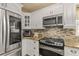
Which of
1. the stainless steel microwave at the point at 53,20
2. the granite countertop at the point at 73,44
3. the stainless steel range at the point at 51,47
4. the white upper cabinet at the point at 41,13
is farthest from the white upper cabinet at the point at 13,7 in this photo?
the granite countertop at the point at 73,44

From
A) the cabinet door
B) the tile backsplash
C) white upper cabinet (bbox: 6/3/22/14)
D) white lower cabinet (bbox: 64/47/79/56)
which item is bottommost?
white lower cabinet (bbox: 64/47/79/56)

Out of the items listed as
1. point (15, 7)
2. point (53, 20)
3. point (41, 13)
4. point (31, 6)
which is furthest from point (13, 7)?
point (53, 20)

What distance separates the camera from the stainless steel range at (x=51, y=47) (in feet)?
4.48

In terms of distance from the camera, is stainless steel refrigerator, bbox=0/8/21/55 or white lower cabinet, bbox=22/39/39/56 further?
white lower cabinet, bbox=22/39/39/56

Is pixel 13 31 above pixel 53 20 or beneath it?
beneath

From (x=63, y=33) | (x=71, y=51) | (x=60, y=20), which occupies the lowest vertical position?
(x=71, y=51)

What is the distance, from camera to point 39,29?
55.8 inches

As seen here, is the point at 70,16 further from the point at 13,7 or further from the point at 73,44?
the point at 13,7

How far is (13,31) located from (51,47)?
468 mm

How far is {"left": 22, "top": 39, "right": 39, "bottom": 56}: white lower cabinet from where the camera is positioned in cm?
141

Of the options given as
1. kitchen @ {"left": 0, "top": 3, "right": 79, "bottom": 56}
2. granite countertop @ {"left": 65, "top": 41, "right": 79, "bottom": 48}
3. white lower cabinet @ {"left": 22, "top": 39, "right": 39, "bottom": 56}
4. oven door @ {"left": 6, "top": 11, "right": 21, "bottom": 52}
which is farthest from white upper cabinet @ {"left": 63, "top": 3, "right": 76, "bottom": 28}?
oven door @ {"left": 6, "top": 11, "right": 21, "bottom": 52}

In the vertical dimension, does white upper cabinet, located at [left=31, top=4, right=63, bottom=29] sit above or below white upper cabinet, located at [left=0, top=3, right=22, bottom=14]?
below

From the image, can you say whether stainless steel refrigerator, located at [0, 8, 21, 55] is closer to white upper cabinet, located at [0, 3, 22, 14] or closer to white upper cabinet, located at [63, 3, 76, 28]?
white upper cabinet, located at [0, 3, 22, 14]

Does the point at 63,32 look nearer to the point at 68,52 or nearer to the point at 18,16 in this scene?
the point at 68,52
